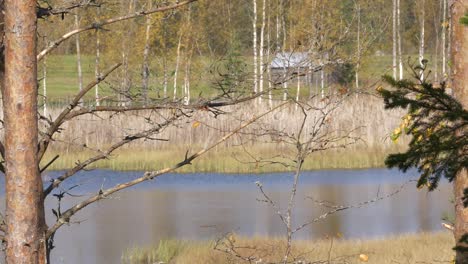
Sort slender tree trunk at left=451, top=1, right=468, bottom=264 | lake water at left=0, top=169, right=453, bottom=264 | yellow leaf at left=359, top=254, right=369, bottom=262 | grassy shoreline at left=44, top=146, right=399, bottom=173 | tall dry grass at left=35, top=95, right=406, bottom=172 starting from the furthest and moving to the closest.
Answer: grassy shoreline at left=44, top=146, right=399, bottom=173, tall dry grass at left=35, top=95, right=406, bottom=172, lake water at left=0, top=169, right=453, bottom=264, yellow leaf at left=359, top=254, right=369, bottom=262, slender tree trunk at left=451, top=1, right=468, bottom=264

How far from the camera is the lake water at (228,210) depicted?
14234 millimetres

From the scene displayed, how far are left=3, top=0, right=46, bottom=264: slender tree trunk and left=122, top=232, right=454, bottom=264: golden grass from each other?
6.51 metres

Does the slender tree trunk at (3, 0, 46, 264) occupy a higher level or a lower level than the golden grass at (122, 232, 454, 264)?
higher

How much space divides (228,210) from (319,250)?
5.61 metres

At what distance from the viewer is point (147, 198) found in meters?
19.3

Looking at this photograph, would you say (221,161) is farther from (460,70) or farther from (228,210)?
(460,70)

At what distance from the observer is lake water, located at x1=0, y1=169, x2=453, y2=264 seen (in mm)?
14234

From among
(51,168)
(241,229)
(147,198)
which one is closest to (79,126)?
(51,168)

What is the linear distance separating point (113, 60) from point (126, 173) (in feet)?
33.1

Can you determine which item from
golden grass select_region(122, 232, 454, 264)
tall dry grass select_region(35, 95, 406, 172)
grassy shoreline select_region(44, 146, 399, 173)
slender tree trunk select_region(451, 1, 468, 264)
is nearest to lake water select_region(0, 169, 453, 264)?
grassy shoreline select_region(44, 146, 399, 173)

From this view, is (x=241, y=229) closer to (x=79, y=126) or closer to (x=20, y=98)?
(x=79, y=126)

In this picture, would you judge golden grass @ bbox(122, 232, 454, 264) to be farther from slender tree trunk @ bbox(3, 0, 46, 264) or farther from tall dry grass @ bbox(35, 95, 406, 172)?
tall dry grass @ bbox(35, 95, 406, 172)

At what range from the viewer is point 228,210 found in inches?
677

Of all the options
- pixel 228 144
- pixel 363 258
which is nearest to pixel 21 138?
pixel 363 258
